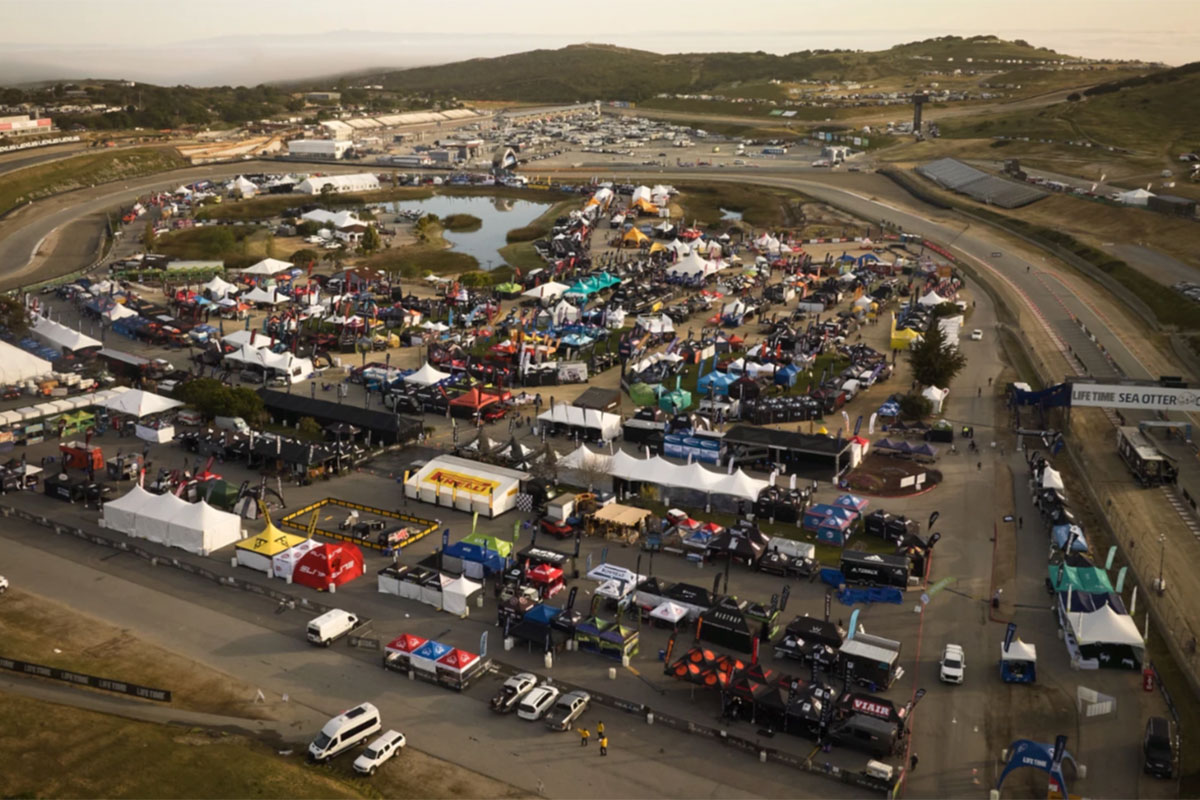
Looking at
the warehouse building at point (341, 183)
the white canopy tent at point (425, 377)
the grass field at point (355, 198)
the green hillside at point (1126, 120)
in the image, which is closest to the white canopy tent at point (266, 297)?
the white canopy tent at point (425, 377)

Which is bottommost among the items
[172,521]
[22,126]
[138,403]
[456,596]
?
[456,596]

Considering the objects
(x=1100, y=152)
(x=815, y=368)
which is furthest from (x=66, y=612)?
(x=1100, y=152)

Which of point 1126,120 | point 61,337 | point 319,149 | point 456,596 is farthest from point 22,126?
point 1126,120

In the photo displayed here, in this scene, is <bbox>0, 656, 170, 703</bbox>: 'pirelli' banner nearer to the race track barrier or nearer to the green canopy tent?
the race track barrier

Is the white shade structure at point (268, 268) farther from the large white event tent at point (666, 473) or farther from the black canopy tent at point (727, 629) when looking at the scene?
the black canopy tent at point (727, 629)

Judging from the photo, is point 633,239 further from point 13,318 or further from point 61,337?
point 13,318
